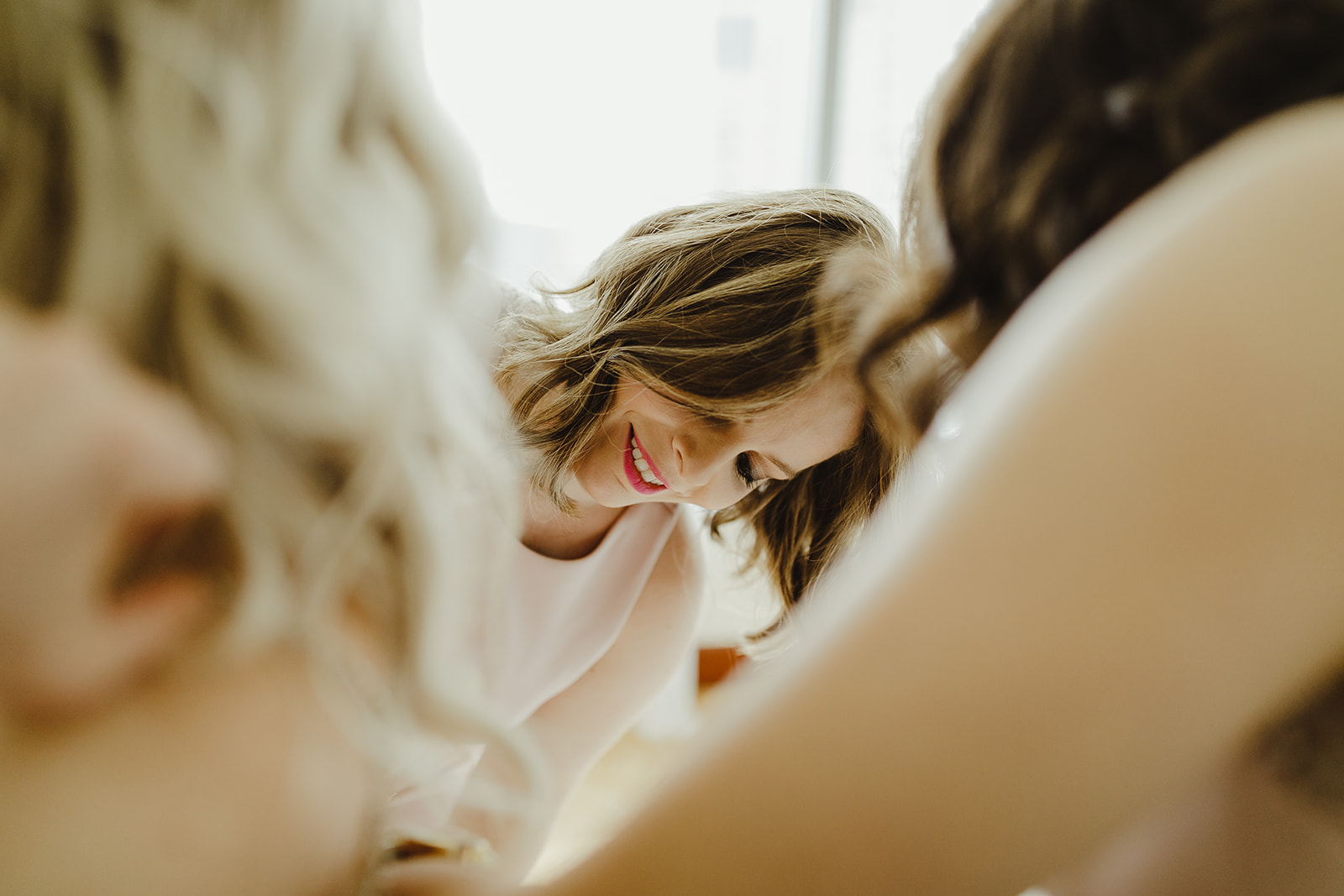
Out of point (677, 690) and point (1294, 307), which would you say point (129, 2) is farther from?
point (677, 690)

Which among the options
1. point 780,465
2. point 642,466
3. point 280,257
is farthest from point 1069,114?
point 642,466

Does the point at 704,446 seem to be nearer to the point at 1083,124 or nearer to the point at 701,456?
the point at 701,456

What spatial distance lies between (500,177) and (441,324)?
1.54 m

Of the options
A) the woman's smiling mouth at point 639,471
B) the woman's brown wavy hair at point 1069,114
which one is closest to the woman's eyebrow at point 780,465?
the woman's smiling mouth at point 639,471

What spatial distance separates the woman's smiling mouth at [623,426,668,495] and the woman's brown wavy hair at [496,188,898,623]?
5cm

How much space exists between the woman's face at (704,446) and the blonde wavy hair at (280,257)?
48cm

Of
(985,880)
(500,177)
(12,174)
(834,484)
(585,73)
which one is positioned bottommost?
(834,484)

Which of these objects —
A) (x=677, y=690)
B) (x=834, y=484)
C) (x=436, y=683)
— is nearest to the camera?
(x=436, y=683)

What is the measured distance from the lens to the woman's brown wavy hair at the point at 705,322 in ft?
2.57

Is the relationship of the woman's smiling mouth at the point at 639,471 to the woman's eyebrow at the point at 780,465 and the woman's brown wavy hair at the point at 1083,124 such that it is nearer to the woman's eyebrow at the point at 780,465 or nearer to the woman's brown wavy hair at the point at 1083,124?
the woman's eyebrow at the point at 780,465

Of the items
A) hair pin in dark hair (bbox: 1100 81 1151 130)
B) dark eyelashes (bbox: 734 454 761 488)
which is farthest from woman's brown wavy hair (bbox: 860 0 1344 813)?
dark eyelashes (bbox: 734 454 761 488)

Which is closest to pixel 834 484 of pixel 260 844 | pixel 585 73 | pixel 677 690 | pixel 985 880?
pixel 985 880

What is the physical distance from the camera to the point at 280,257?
33 centimetres

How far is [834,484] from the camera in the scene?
1.00 metres
